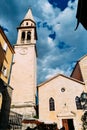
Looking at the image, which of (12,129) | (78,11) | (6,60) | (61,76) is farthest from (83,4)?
(61,76)

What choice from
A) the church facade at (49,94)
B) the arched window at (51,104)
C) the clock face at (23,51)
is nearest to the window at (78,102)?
the church facade at (49,94)

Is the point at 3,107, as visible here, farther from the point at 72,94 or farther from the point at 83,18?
the point at 72,94

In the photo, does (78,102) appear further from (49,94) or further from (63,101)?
(49,94)

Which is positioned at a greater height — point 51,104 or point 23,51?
point 23,51

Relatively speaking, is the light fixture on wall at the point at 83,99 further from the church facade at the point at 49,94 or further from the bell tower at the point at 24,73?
the bell tower at the point at 24,73

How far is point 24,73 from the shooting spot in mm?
24094

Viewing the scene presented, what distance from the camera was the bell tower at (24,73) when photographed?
20711 mm

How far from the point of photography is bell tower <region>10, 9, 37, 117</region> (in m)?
20.7

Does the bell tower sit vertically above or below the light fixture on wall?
above

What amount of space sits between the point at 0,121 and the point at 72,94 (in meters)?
13.1

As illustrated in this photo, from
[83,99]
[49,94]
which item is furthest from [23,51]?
[83,99]

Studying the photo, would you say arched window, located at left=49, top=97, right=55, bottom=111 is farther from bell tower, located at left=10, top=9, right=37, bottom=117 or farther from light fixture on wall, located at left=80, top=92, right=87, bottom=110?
light fixture on wall, located at left=80, top=92, right=87, bottom=110

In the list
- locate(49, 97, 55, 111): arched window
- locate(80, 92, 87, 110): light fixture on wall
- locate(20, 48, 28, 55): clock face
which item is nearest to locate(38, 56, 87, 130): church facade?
locate(49, 97, 55, 111): arched window

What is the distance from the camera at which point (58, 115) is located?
1922cm
